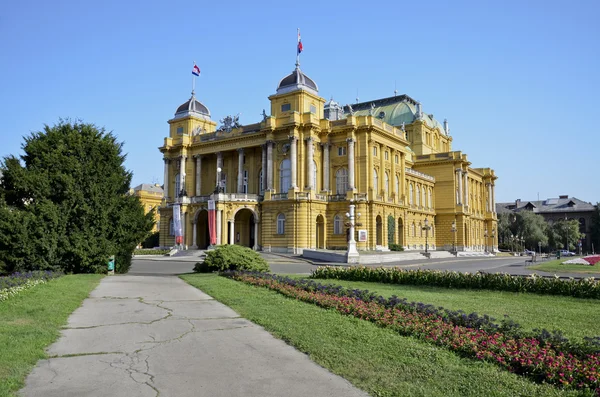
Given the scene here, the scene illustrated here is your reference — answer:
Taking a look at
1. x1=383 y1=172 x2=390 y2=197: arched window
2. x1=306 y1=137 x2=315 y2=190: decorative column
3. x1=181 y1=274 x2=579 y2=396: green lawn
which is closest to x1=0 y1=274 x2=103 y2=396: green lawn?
x1=181 y1=274 x2=579 y2=396: green lawn

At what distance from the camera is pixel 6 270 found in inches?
820

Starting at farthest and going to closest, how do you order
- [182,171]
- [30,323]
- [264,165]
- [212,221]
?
[182,171], [264,165], [212,221], [30,323]

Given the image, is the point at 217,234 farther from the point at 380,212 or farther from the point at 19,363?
the point at 19,363

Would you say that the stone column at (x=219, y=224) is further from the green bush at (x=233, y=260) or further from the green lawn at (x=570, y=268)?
the green lawn at (x=570, y=268)

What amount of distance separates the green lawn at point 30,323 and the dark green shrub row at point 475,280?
38.9 ft

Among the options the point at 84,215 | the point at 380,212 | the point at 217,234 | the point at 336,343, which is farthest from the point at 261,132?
the point at 336,343

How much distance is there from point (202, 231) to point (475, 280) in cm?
4924

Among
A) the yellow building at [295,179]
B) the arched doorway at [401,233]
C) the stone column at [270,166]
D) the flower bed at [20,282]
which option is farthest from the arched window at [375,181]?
the flower bed at [20,282]

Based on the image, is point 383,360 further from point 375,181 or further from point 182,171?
point 182,171

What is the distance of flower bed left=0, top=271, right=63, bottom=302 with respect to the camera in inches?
531

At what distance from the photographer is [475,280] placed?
62.8ft

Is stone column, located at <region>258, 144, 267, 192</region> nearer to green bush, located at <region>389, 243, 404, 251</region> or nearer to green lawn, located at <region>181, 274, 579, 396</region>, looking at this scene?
green bush, located at <region>389, 243, 404, 251</region>

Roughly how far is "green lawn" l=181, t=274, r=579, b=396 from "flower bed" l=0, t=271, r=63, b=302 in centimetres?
676

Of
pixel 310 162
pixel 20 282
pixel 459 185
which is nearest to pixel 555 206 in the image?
pixel 459 185
